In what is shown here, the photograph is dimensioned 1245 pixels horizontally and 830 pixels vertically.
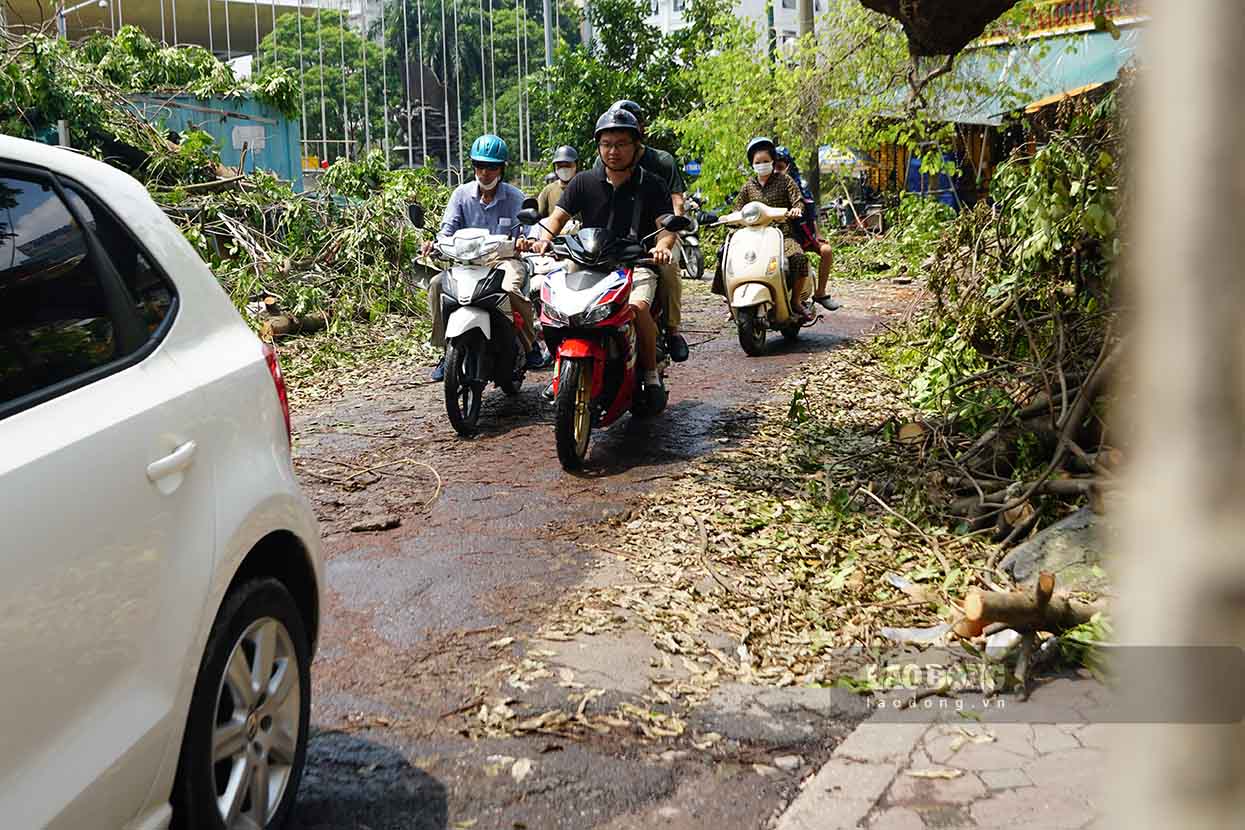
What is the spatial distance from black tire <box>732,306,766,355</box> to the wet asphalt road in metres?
0.71

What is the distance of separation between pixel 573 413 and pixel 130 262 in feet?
13.9

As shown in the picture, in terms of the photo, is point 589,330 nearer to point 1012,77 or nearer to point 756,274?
point 756,274

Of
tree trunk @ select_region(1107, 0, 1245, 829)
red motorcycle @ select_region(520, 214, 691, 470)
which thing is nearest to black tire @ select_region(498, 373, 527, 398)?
red motorcycle @ select_region(520, 214, 691, 470)

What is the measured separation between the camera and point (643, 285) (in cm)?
792

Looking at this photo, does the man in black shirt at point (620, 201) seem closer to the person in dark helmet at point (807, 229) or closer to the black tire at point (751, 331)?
the black tire at point (751, 331)

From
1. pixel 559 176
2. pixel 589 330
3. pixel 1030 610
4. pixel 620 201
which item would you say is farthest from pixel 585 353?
pixel 559 176

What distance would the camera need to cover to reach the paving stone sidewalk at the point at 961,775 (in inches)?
132

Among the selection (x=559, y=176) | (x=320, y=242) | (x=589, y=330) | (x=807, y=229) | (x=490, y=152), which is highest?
(x=490, y=152)

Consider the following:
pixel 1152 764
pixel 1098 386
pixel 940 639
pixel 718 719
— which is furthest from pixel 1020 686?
pixel 1152 764

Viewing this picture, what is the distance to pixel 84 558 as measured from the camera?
2.41 m

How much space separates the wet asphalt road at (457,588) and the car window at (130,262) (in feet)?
4.60

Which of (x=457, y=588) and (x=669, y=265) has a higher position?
(x=669, y=265)

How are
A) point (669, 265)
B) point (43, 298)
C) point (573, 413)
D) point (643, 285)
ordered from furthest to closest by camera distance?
point (669, 265) < point (643, 285) < point (573, 413) < point (43, 298)

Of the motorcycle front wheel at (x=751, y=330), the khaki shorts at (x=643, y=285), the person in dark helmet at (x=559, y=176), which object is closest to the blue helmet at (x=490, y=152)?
the khaki shorts at (x=643, y=285)
